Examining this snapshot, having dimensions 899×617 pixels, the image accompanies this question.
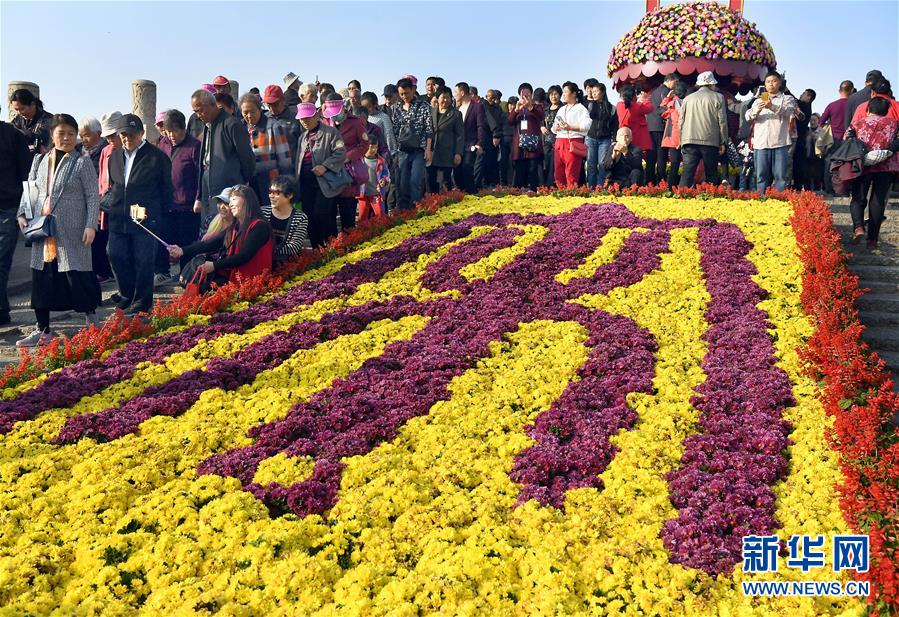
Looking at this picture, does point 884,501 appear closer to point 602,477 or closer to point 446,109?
point 602,477

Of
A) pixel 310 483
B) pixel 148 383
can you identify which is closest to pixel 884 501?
pixel 310 483

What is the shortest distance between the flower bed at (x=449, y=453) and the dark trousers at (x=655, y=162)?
706 centimetres

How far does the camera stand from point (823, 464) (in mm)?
6285

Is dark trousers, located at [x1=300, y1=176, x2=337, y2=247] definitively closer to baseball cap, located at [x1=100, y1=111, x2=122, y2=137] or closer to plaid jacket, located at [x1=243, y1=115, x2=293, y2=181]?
plaid jacket, located at [x1=243, y1=115, x2=293, y2=181]

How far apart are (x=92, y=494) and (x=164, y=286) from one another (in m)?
7.85

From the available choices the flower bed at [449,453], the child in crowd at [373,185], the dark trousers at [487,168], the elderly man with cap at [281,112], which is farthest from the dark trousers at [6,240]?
the dark trousers at [487,168]

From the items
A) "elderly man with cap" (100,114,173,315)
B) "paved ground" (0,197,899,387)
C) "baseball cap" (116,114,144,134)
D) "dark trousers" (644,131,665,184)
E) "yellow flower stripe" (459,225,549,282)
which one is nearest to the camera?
"paved ground" (0,197,899,387)

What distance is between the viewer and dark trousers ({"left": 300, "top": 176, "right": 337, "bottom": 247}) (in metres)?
12.9

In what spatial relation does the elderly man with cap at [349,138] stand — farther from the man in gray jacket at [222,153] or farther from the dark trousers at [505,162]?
the dark trousers at [505,162]

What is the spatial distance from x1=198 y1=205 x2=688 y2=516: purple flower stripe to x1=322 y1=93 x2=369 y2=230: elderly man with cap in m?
2.72

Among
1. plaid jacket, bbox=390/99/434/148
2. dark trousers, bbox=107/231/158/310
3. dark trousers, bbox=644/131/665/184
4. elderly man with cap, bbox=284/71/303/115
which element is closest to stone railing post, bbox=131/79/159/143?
elderly man with cap, bbox=284/71/303/115

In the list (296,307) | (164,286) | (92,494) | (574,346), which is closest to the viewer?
(92,494)

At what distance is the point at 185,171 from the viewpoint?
12.7 m

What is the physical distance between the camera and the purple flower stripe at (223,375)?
278 inches
